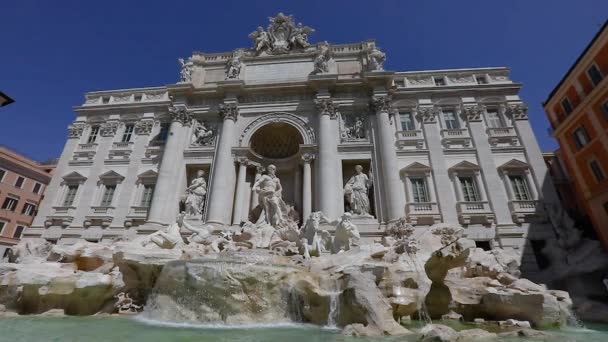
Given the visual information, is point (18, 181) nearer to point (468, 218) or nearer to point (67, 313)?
point (67, 313)

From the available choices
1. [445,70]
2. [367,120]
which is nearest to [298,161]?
[367,120]

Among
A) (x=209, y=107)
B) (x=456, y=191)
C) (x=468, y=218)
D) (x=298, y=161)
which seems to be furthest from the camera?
(x=209, y=107)

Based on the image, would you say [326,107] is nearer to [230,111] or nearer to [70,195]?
[230,111]

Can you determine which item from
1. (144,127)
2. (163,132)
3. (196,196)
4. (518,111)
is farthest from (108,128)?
(518,111)

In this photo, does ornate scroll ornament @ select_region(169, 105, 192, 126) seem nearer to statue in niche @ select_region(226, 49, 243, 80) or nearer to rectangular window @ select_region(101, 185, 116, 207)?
statue in niche @ select_region(226, 49, 243, 80)

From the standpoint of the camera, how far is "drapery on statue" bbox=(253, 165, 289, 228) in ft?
46.6

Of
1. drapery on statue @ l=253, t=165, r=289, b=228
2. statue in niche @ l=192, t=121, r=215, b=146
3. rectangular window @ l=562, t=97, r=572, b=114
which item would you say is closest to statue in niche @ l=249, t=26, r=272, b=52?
statue in niche @ l=192, t=121, r=215, b=146

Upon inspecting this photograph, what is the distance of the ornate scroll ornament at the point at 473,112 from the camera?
18078mm

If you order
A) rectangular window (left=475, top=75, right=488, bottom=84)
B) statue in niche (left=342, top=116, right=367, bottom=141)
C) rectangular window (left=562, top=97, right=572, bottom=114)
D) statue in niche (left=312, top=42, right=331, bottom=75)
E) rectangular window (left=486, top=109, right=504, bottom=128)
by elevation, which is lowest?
statue in niche (left=342, top=116, right=367, bottom=141)

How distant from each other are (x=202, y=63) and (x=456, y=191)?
66.0ft

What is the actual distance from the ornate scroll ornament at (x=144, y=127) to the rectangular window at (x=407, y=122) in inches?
715

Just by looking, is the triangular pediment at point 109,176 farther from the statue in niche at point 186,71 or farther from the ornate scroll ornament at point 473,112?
the ornate scroll ornament at point 473,112

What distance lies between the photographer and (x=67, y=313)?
8.54 metres

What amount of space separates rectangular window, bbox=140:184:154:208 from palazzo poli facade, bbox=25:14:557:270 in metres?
0.09
